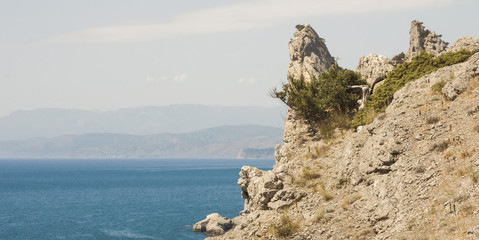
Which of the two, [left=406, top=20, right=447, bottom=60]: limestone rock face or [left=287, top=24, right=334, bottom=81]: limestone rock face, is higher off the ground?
[left=406, top=20, right=447, bottom=60]: limestone rock face

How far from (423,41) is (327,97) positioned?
23436 millimetres

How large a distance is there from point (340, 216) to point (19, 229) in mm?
59896

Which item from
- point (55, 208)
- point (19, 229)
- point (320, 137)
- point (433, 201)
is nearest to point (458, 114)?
point (433, 201)

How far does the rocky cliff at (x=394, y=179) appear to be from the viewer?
19825 mm

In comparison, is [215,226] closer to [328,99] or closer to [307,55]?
[307,55]

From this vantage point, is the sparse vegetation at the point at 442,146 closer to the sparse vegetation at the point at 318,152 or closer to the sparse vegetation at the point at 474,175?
the sparse vegetation at the point at 474,175

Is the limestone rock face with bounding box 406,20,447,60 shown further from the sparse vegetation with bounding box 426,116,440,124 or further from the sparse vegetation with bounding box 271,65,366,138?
the sparse vegetation with bounding box 426,116,440,124

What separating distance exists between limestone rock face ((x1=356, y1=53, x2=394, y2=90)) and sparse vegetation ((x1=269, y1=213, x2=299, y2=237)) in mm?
15337

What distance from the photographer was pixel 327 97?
3444 centimetres

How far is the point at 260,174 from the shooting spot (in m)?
30.1

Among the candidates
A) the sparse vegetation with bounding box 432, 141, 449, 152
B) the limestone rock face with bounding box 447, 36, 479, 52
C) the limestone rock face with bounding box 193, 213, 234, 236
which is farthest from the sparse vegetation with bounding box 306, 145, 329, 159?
the limestone rock face with bounding box 193, 213, 234, 236

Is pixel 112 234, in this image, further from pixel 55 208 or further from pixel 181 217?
pixel 55 208

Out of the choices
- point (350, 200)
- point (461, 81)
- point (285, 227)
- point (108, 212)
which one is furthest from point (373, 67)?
point (108, 212)

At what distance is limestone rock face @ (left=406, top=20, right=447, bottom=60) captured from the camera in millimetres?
51281
